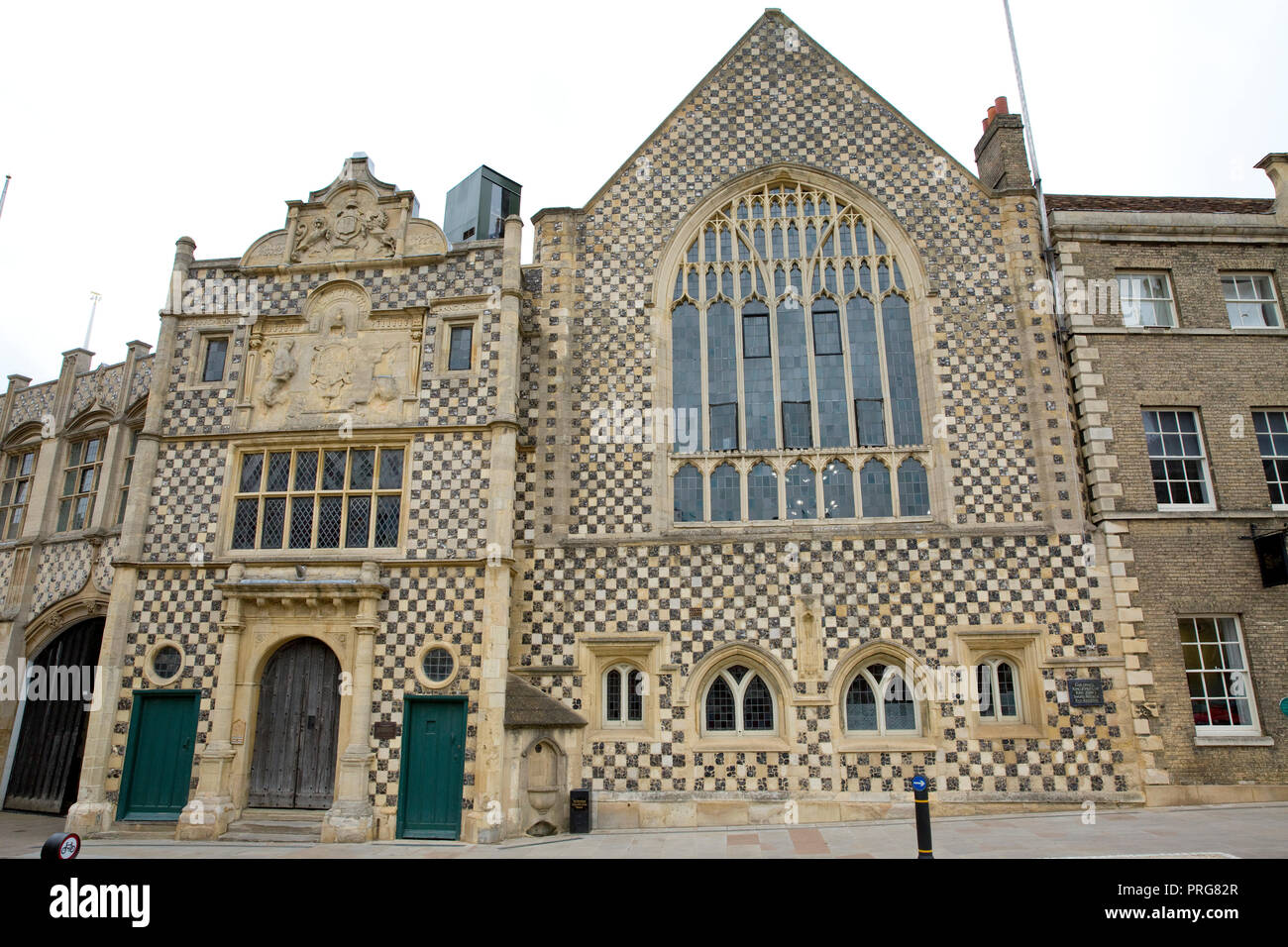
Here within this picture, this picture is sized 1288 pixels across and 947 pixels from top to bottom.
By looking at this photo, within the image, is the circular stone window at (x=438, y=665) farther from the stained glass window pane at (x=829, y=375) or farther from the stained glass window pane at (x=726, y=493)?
the stained glass window pane at (x=829, y=375)

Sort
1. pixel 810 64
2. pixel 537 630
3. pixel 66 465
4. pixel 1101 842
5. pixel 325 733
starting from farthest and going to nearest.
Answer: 1. pixel 66 465
2. pixel 810 64
3. pixel 537 630
4. pixel 325 733
5. pixel 1101 842

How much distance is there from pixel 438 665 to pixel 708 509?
6048 mm

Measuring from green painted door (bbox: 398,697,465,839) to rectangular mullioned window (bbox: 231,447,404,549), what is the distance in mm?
3244

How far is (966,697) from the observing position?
46.7 ft

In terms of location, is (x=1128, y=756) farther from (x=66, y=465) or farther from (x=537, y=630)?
(x=66, y=465)

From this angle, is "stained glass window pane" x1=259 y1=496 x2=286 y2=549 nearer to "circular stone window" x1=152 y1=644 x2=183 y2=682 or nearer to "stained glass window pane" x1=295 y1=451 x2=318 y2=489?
"stained glass window pane" x1=295 y1=451 x2=318 y2=489

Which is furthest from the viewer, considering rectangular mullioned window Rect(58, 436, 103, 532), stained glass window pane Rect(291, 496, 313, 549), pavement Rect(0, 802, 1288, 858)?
rectangular mullioned window Rect(58, 436, 103, 532)

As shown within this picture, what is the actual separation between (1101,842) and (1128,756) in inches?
167

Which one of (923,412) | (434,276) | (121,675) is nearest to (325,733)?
(121,675)

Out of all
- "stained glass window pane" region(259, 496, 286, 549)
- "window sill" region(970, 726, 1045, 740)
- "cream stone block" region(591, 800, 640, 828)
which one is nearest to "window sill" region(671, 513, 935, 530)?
"window sill" region(970, 726, 1045, 740)

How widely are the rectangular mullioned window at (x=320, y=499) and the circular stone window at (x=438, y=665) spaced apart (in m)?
2.28

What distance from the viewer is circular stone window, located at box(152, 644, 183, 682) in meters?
14.4

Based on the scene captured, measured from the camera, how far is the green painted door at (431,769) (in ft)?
43.1

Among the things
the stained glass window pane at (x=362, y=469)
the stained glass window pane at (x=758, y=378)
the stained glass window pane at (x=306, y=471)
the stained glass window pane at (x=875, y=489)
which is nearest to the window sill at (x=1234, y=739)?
the stained glass window pane at (x=875, y=489)
